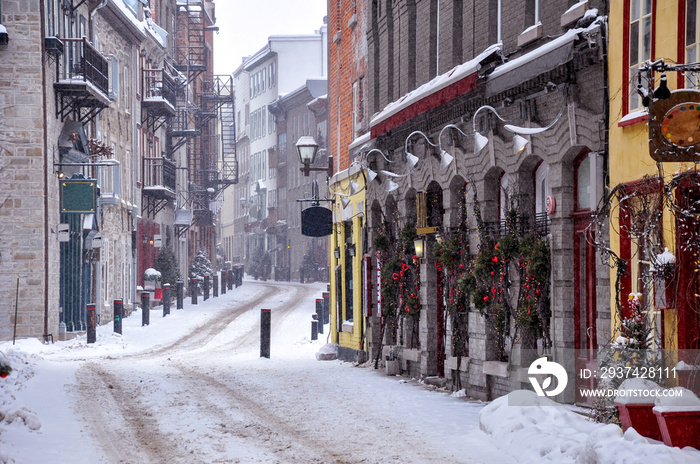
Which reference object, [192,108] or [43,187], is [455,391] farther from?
[192,108]

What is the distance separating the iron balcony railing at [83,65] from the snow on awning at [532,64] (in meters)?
14.4

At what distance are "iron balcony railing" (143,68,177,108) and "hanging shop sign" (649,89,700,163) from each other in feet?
105

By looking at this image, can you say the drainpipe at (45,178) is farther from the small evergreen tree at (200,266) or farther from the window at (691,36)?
the small evergreen tree at (200,266)

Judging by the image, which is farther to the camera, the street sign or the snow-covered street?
the street sign

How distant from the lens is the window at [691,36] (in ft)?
30.0

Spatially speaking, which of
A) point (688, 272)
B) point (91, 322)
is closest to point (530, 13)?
point (688, 272)

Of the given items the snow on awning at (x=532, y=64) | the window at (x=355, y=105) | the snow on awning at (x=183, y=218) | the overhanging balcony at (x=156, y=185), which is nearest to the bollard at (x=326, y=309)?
the overhanging balcony at (x=156, y=185)

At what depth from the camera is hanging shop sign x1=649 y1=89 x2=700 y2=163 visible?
803 centimetres

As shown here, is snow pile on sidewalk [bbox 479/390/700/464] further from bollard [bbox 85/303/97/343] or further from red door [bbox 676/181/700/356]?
bollard [bbox 85/303/97/343]

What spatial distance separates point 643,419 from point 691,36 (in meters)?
3.49

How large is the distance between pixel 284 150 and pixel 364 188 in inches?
1902

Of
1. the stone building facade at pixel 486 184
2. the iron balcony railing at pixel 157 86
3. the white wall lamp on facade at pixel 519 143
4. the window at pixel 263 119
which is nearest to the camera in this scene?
the stone building facade at pixel 486 184

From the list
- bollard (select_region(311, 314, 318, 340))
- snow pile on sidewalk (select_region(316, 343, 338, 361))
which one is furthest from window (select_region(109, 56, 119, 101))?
snow pile on sidewalk (select_region(316, 343, 338, 361))

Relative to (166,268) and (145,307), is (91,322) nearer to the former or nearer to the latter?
(145,307)
